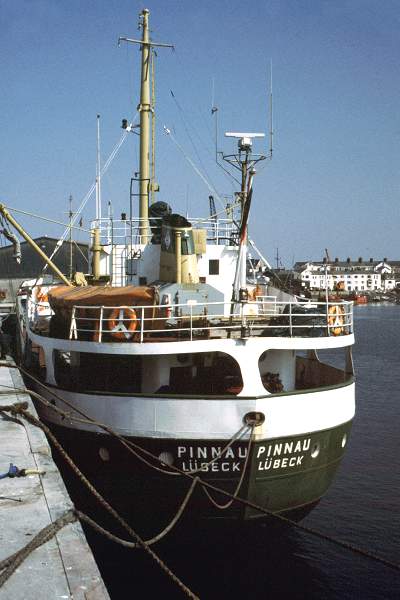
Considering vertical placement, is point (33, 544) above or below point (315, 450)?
above

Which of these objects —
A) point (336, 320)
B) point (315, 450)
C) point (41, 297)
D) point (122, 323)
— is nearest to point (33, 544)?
point (122, 323)

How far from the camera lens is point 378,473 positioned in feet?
70.3

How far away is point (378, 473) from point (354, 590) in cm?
814

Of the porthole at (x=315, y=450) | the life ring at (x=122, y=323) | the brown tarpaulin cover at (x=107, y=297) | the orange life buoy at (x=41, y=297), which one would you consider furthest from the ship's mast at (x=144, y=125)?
the porthole at (x=315, y=450)

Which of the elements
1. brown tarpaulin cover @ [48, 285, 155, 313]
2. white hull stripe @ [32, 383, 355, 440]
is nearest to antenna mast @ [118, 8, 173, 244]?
brown tarpaulin cover @ [48, 285, 155, 313]

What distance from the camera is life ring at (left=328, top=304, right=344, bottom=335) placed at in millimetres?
15234

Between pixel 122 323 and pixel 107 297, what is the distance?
3.26 feet

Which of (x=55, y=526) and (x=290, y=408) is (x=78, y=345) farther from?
(x=55, y=526)

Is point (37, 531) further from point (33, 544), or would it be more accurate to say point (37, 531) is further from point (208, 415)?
point (208, 415)

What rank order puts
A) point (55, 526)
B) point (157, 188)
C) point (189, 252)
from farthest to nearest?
point (157, 188), point (189, 252), point (55, 526)

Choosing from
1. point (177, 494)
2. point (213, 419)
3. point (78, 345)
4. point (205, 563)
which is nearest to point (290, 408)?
point (213, 419)

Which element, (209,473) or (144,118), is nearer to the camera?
(209,473)

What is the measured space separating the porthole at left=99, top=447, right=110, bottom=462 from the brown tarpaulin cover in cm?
330

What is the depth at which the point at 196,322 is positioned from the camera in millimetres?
15750
